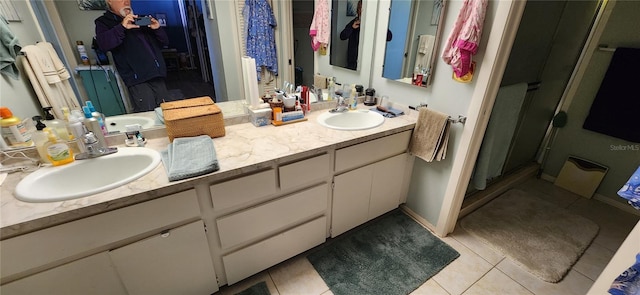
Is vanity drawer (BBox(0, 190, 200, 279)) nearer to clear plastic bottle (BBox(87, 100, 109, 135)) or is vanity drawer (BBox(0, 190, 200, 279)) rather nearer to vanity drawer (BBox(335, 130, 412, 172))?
clear plastic bottle (BBox(87, 100, 109, 135))

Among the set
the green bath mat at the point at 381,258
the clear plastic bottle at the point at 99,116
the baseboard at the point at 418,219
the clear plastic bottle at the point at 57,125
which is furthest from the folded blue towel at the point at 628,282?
the clear plastic bottle at the point at 57,125

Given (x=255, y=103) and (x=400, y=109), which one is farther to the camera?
(x=400, y=109)

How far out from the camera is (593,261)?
5.62ft

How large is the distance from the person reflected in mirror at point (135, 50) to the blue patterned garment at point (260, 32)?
17.1 inches

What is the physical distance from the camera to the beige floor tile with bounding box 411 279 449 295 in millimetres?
1481

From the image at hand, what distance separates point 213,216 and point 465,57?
1.52m

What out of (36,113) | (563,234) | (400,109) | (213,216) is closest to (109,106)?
(36,113)

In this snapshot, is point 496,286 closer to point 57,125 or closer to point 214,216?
point 214,216

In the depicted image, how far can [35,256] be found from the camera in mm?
868

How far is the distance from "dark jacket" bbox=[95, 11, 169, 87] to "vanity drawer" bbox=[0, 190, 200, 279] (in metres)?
0.68

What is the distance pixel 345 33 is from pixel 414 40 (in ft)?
1.70

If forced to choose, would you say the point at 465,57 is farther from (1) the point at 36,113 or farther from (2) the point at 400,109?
(1) the point at 36,113

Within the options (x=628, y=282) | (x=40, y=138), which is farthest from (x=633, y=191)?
(x=40, y=138)

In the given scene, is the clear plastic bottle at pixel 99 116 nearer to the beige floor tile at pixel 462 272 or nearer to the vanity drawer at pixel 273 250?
the vanity drawer at pixel 273 250
